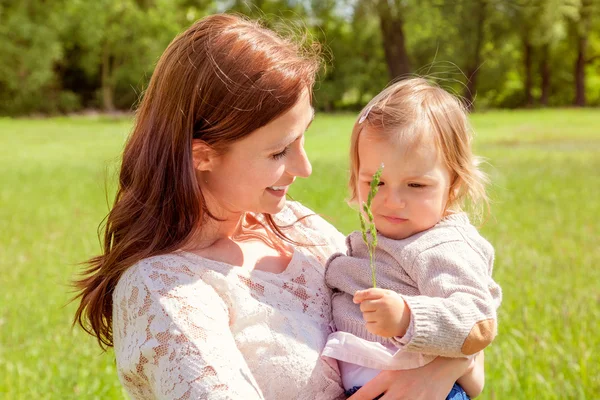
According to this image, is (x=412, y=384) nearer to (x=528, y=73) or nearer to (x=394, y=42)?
(x=394, y=42)

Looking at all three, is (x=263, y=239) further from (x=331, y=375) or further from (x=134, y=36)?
(x=134, y=36)

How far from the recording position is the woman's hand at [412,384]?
1.98 m

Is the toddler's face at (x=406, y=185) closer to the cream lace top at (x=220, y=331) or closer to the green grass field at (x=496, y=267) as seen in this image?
the cream lace top at (x=220, y=331)

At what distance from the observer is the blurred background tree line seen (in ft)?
125

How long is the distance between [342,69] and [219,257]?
139 ft

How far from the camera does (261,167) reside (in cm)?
208

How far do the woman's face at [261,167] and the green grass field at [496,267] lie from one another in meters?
0.43

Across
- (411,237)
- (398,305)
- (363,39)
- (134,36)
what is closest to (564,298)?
(411,237)

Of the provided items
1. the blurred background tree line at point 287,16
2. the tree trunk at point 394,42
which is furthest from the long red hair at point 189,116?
the tree trunk at point 394,42

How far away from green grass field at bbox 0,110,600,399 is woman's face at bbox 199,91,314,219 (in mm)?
434

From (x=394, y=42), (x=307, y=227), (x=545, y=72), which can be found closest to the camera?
(x=307, y=227)

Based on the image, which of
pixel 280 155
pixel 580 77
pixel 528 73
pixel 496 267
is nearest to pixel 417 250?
pixel 280 155

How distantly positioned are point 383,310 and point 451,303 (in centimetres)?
20

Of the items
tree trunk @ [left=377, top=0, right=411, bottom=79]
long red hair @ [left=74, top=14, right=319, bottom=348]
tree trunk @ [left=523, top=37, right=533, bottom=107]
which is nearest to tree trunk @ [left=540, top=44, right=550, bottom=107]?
tree trunk @ [left=523, top=37, right=533, bottom=107]
